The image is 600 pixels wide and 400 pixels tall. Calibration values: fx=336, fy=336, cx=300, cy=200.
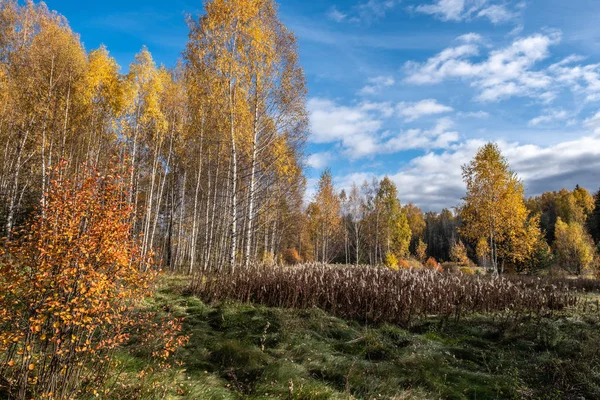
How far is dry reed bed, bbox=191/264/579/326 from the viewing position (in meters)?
7.54

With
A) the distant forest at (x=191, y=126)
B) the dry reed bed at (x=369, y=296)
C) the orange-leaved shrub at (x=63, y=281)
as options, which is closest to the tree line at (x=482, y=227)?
the distant forest at (x=191, y=126)

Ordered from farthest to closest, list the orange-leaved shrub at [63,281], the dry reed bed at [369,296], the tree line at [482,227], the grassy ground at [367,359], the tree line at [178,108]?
1. the tree line at [482,227]
2. the tree line at [178,108]
3. the dry reed bed at [369,296]
4. the grassy ground at [367,359]
5. the orange-leaved shrub at [63,281]

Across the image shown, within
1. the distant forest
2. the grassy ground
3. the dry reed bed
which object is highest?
the distant forest

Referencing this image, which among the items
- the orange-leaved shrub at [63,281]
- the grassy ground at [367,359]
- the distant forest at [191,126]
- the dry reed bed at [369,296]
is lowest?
the grassy ground at [367,359]

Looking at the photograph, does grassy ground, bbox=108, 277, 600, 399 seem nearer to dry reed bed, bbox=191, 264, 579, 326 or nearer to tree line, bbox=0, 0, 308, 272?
dry reed bed, bbox=191, 264, 579, 326

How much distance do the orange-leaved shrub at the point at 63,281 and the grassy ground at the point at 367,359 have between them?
67 centimetres

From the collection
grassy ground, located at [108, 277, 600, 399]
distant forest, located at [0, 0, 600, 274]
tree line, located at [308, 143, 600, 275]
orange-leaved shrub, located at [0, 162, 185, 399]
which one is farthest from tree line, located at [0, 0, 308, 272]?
tree line, located at [308, 143, 600, 275]

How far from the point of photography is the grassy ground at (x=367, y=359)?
152 inches

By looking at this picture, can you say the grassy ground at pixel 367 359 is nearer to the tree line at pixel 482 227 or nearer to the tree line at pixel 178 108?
the tree line at pixel 178 108

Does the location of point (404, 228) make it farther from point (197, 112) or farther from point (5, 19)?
point (5, 19)

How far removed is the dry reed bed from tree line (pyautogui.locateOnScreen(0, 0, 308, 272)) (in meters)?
0.93

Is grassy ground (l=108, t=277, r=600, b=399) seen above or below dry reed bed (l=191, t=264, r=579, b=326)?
below

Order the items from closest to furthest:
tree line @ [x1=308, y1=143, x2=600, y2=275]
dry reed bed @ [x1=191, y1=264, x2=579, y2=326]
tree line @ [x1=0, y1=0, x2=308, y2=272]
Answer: dry reed bed @ [x1=191, y1=264, x2=579, y2=326]
tree line @ [x1=0, y1=0, x2=308, y2=272]
tree line @ [x1=308, y1=143, x2=600, y2=275]

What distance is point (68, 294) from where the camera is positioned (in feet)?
9.74
